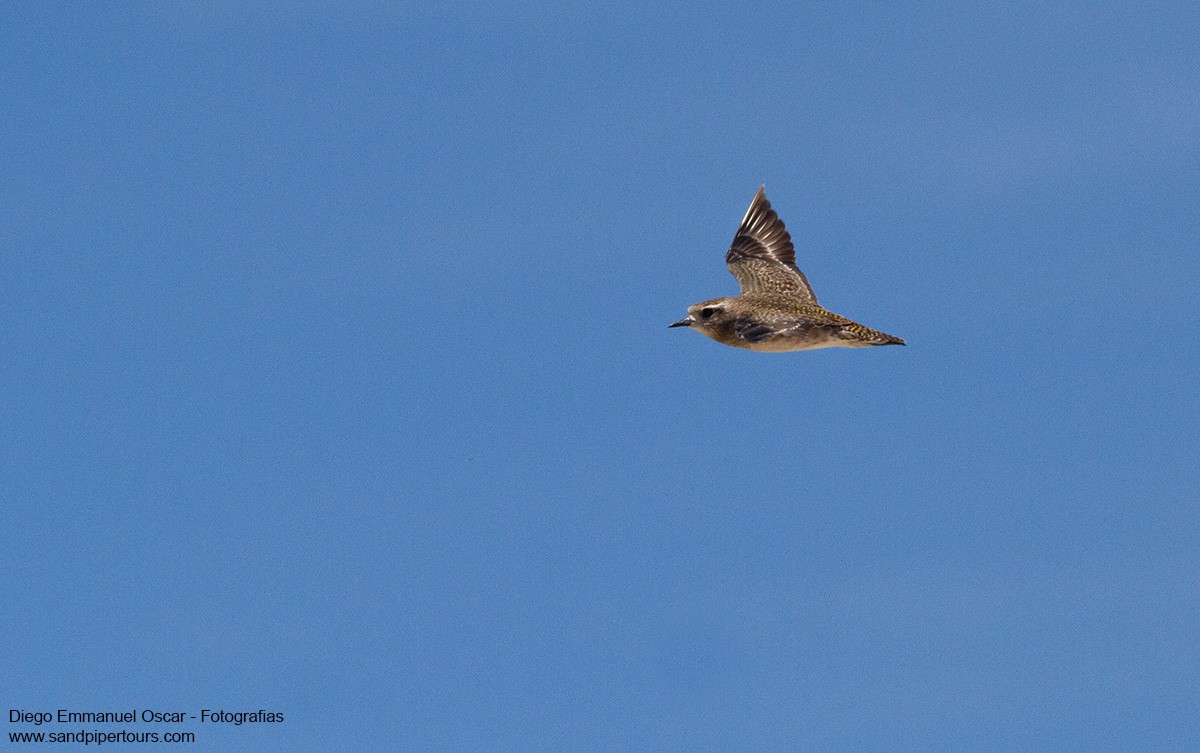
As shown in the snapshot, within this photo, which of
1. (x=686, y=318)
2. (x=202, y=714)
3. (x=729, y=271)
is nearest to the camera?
(x=202, y=714)

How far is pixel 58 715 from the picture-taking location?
4053 centimetres

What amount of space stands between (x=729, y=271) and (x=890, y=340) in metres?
12.9

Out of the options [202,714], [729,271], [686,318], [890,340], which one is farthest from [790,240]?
[202,714]

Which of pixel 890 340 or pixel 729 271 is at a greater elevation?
pixel 729 271

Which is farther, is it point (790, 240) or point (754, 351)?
point (790, 240)

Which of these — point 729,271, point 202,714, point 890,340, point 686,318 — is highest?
point 729,271

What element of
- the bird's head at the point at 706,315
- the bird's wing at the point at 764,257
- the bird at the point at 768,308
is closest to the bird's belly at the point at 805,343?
the bird at the point at 768,308

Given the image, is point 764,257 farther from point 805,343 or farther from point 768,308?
point 805,343

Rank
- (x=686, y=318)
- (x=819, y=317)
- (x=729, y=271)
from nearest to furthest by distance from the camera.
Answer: (x=819, y=317) → (x=686, y=318) → (x=729, y=271)

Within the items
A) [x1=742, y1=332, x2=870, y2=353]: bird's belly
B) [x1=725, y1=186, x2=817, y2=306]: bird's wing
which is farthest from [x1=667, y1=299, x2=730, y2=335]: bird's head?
[x1=725, y1=186, x2=817, y2=306]: bird's wing

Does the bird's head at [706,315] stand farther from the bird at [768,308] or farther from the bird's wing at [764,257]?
the bird's wing at [764,257]

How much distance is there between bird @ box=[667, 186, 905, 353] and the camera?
4172 cm

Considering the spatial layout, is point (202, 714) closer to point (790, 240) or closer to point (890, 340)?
point (890, 340)

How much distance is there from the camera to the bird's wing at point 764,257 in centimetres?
4978
